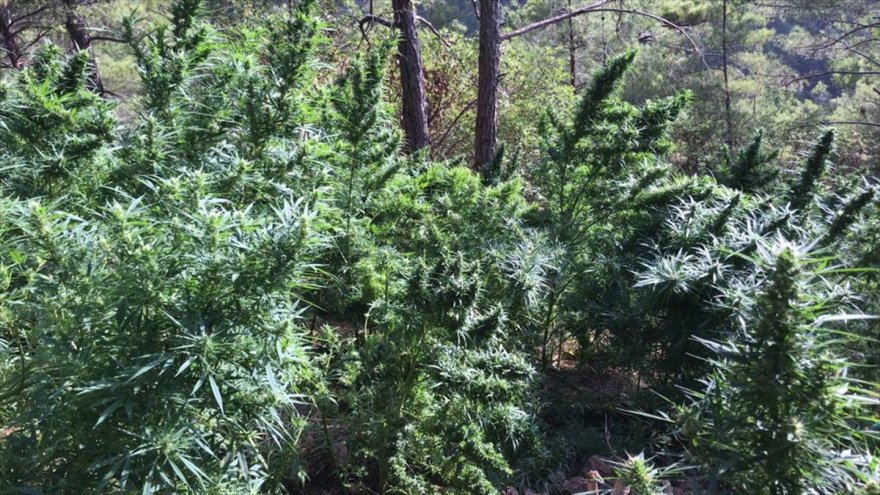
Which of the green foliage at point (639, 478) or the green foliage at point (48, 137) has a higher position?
the green foliage at point (48, 137)

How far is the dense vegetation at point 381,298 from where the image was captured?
1957 millimetres

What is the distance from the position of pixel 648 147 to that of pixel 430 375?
2272 mm

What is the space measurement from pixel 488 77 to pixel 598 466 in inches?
194

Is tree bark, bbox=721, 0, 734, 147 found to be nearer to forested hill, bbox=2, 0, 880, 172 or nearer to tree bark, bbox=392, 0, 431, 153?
forested hill, bbox=2, 0, 880, 172

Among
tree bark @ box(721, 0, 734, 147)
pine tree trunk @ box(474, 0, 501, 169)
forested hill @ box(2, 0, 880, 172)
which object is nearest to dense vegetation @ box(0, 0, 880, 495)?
pine tree trunk @ box(474, 0, 501, 169)

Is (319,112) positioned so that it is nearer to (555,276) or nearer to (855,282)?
(555,276)

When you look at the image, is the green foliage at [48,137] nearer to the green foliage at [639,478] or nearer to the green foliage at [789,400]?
the green foliage at [639,478]

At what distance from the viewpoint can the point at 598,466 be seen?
3.40 meters

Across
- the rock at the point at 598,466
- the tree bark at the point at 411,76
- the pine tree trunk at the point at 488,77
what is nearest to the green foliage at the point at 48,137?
the rock at the point at 598,466

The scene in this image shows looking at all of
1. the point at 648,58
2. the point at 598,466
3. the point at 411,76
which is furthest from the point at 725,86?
the point at 598,466

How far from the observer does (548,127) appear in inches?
175

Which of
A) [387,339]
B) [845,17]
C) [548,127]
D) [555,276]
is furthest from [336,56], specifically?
[845,17]

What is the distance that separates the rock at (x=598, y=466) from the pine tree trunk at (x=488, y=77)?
419 cm

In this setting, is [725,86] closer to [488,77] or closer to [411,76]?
[488,77]
